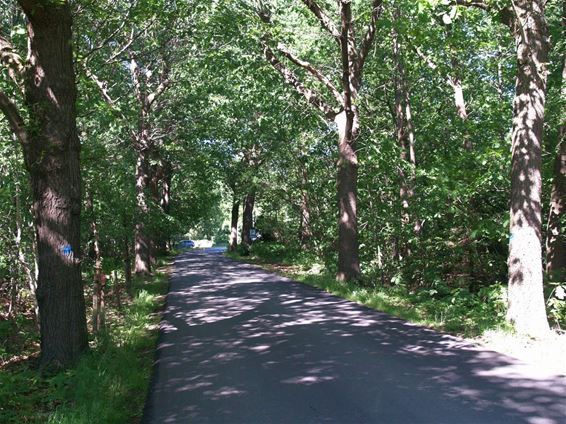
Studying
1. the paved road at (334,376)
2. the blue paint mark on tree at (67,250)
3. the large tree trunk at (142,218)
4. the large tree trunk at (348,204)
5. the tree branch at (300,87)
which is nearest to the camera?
the paved road at (334,376)

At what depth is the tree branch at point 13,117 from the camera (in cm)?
691

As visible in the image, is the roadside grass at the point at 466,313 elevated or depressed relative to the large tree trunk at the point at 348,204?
depressed

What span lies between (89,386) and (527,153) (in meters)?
7.50

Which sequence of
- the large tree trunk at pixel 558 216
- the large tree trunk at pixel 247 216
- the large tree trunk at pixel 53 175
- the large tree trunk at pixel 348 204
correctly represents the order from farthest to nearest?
the large tree trunk at pixel 247 216
the large tree trunk at pixel 348 204
the large tree trunk at pixel 558 216
the large tree trunk at pixel 53 175

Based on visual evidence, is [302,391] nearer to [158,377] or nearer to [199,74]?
[158,377]

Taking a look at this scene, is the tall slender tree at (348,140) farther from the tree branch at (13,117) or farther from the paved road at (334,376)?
the tree branch at (13,117)

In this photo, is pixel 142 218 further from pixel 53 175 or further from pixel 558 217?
pixel 558 217

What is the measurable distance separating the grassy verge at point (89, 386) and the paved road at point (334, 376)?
0.90 feet

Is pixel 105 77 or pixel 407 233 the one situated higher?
pixel 105 77

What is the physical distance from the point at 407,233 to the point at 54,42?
12.1m

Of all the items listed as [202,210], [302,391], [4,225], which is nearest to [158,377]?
[302,391]

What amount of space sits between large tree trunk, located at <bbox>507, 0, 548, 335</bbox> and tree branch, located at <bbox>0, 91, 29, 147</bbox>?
303 inches

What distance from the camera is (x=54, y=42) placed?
23.4 ft

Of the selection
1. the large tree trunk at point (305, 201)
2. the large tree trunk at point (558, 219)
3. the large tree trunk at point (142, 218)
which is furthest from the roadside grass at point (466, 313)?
the large tree trunk at point (305, 201)
